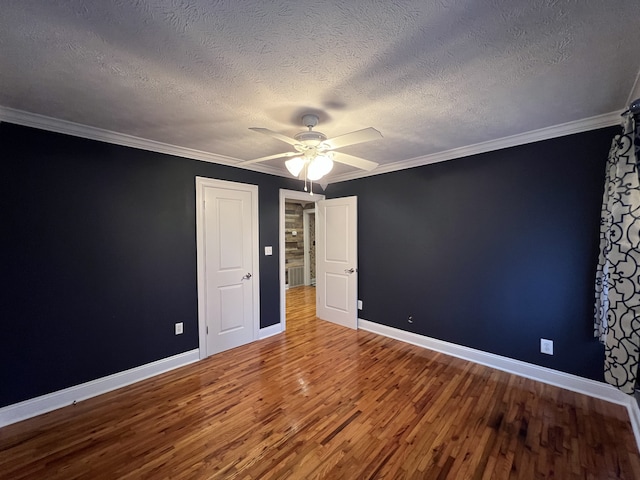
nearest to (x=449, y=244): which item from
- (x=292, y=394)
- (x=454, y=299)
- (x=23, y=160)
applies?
(x=454, y=299)

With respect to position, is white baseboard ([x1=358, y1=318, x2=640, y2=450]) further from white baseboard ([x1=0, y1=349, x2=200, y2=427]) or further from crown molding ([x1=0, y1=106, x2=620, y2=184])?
white baseboard ([x1=0, y1=349, x2=200, y2=427])

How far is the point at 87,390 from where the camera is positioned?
2.39m

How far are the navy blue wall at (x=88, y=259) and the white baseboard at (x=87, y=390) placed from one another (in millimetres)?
60

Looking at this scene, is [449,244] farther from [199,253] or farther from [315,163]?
[199,253]

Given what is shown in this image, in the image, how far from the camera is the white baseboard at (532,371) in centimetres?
219

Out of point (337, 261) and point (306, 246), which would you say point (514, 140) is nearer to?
point (337, 261)

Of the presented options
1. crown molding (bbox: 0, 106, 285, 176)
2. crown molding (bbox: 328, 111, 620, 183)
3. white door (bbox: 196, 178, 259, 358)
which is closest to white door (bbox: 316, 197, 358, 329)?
crown molding (bbox: 328, 111, 620, 183)

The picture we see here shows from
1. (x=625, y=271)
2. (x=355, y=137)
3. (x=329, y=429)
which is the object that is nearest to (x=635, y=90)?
(x=625, y=271)

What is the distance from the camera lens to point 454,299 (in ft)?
10.4

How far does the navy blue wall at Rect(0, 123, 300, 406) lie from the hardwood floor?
409 millimetres

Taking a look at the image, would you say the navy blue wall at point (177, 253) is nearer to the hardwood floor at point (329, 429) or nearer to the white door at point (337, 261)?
the hardwood floor at point (329, 429)

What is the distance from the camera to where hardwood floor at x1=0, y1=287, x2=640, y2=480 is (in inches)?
65.6

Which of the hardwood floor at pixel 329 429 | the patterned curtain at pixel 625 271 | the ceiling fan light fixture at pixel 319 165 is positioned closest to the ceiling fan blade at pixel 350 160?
the ceiling fan light fixture at pixel 319 165

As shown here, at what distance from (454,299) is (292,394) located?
83.7 inches
